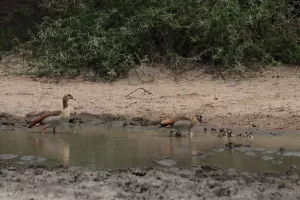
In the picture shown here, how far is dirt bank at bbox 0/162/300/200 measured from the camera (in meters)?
7.20

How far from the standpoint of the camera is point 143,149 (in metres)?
10.2

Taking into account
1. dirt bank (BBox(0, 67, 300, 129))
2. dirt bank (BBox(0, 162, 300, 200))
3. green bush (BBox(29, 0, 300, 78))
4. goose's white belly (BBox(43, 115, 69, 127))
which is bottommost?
dirt bank (BBox(0, 162, 300, 200))

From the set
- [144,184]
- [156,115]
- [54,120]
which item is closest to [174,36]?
[156,115]

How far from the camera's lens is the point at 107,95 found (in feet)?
47.8

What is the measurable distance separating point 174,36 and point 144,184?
9.19m

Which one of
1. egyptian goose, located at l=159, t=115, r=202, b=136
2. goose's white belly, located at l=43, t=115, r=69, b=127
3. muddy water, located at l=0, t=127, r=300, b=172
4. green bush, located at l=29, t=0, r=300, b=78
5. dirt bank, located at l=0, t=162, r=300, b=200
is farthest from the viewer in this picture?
green bush, located at l=29, t=0, r=300, b=78

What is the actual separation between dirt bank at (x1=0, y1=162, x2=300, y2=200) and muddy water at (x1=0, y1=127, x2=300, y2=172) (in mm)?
644

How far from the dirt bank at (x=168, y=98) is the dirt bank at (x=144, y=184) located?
4313 mm

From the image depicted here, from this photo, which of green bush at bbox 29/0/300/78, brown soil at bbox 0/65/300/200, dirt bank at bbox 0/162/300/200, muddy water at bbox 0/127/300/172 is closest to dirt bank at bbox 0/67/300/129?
brown soil at bbox 0/65/300/200

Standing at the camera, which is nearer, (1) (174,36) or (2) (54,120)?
(2) (54,120)

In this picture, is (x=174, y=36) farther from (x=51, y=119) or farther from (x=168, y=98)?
(x=51, y=119)

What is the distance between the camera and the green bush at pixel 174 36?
623 inches

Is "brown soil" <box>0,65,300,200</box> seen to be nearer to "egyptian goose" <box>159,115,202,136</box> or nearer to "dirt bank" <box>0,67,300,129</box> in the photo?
"dirt bank" <box>0,67,300,129</box>

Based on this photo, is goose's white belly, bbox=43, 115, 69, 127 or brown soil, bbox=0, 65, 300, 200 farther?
goose's white belly, bbox=43, 115, 69, 127
